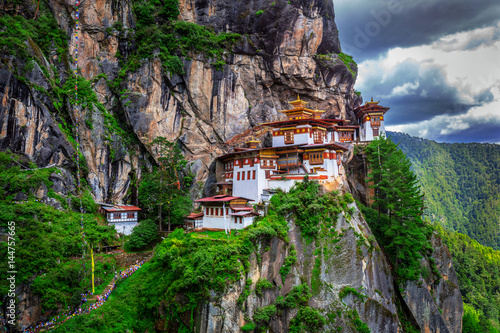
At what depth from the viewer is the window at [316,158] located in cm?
3681

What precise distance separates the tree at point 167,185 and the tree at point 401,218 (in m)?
24.2

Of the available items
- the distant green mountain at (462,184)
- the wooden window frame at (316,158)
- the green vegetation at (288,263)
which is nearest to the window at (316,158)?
the wooden window frame at (316,158)

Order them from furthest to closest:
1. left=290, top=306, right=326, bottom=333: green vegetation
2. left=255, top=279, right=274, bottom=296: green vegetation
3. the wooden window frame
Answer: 1. the wooden window frame
2. left=290, top=306, right=326, bottom=333: green vegetation
3. left=255, top=279, right=274, bottom=296: green vegetation

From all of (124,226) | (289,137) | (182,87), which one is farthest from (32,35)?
(289,137)

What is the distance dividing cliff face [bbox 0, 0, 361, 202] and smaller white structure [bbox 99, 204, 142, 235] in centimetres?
228

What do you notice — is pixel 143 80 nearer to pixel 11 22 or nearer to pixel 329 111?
pixel 11 22

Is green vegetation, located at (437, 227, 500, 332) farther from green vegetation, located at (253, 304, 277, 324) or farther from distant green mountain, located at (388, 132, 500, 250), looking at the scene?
green vegetation, located at (253, 304, 277, 324)

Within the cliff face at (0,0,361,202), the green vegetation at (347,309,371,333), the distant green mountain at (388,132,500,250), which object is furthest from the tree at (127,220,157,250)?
the distant green mountain at (388,132,500,250)

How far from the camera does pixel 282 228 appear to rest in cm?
2922

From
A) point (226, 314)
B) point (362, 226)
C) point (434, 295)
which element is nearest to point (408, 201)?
point (362, 226)

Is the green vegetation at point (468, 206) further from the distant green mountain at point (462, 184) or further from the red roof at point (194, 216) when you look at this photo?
the red roof at point (194, 216)

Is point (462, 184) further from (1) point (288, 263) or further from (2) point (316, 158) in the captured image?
(1) point (288, 263)

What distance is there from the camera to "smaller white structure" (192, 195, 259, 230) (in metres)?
31.7

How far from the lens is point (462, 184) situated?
140m
